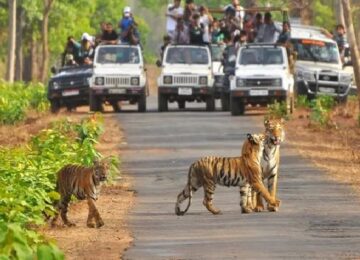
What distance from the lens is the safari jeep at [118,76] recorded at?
4488 cm

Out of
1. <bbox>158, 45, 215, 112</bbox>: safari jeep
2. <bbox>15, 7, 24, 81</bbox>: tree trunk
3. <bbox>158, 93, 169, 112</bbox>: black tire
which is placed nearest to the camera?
<bbox>158, 45, 215, 112</bbox>: safari jeep

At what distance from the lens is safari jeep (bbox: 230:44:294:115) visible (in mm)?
42656

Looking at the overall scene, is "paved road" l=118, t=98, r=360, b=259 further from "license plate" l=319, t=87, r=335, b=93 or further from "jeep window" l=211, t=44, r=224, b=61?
"jeep window" l=211, t=44, r=224, b=61

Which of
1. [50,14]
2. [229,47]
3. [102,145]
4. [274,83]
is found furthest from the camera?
[50,14]

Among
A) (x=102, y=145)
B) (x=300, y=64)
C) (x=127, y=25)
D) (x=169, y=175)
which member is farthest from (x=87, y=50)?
(x=169, y=175)

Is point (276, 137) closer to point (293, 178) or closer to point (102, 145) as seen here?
point (293, 178)

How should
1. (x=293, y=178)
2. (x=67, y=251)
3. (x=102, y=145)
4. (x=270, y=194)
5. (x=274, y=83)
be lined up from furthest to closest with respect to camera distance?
(x=274, y=83) < (x=102, y=145) < (x=293, y=178) < (x=270, y=194) < (x=67, y=251)

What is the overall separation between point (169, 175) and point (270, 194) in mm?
6255

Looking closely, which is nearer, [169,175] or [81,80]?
[169,175]

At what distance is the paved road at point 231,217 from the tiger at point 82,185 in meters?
0.50

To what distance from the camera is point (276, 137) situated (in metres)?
20.2

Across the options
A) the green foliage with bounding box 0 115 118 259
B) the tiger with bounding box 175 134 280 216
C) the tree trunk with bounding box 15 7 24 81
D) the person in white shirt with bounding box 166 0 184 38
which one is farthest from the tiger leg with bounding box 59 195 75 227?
the tree trunk with bounding box 15 7 24 81

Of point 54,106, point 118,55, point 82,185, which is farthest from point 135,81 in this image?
point 82,185

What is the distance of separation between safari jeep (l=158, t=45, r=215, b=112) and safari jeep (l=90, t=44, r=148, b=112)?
2.15 feet
